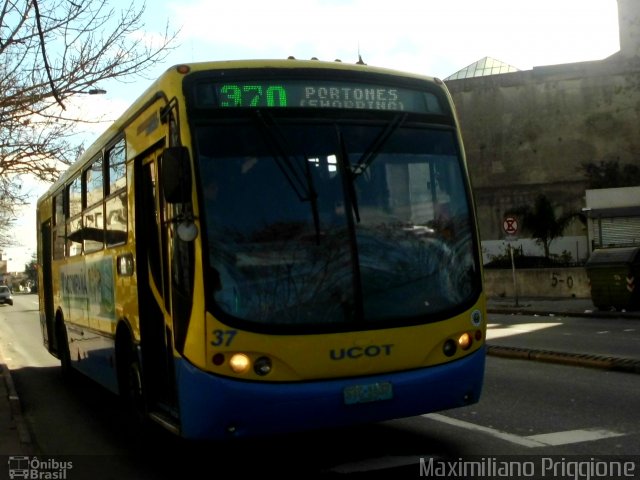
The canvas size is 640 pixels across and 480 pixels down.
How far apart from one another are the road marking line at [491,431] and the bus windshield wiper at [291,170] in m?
2.63

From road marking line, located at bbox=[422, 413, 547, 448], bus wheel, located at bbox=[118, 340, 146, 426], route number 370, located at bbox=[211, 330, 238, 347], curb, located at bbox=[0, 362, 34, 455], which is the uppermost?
route number 370, located at bbox=[211, 330, 238, 347]

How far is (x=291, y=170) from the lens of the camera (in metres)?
6.41

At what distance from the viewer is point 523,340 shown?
54.8ft

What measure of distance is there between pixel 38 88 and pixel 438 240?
844 cm

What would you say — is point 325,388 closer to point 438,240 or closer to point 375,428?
point 438,240

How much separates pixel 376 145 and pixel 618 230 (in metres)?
28.0

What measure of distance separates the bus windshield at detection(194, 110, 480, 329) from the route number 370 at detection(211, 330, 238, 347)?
0.42 ft

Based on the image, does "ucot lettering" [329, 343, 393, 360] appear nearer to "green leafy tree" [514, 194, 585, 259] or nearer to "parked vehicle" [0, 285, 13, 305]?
"green leafy tree" [514, 194, 585, 259]

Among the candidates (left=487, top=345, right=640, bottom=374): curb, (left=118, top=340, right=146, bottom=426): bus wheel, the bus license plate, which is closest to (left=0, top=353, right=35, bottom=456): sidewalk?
(left=118, top=340, right=146, bottom=426): bus wheel

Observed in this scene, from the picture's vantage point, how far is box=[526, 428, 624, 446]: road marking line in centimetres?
733

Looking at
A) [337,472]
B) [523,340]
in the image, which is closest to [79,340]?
[337,472]

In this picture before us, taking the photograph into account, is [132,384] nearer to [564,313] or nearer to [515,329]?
[515,329]

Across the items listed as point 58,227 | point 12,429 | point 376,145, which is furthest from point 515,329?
point 376,145

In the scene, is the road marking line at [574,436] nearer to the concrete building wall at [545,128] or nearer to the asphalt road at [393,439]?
the asphalt road at [393,439]
